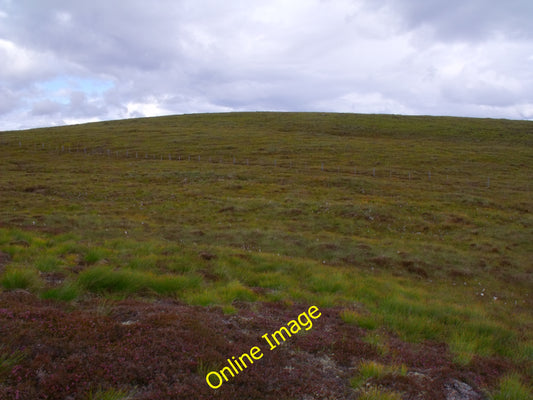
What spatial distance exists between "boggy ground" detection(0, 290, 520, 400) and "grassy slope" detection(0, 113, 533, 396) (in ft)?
2.78

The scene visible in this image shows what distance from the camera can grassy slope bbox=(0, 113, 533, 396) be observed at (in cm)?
826

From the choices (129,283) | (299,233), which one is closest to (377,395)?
(129,283)

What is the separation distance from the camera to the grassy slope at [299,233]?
8.26m

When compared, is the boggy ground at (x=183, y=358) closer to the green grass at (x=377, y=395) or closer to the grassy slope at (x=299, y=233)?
the green grass at (x=377, y=395)

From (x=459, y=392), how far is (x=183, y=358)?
376cm

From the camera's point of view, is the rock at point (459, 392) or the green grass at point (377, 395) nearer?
the green grass at point (377, 395)

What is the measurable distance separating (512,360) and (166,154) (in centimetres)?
5681

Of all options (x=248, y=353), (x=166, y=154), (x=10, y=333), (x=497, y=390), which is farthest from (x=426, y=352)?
(x=166, y=154)

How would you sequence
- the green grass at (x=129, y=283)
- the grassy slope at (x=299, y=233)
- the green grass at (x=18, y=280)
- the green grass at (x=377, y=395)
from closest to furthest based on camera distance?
the green grass at (x=377, y=395) < the green grass at (x=18, y=280) < the green grass at (x=129, y=283) < the grassy slope at (x=299, y=233)

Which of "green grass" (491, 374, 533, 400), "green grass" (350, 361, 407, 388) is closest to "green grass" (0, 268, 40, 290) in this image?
"green grass" (350, 361, 407, 388)

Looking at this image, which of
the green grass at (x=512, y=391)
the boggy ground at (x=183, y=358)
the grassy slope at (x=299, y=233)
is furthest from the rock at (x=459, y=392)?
the grassy slope at (x=299, y=233)

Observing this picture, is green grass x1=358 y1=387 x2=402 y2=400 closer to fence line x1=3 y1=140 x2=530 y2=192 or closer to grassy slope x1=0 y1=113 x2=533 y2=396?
grassy slope x1=0 y1=113 x2=533 y2=396

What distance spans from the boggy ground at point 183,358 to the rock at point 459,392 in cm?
4

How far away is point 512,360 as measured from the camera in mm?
6332
